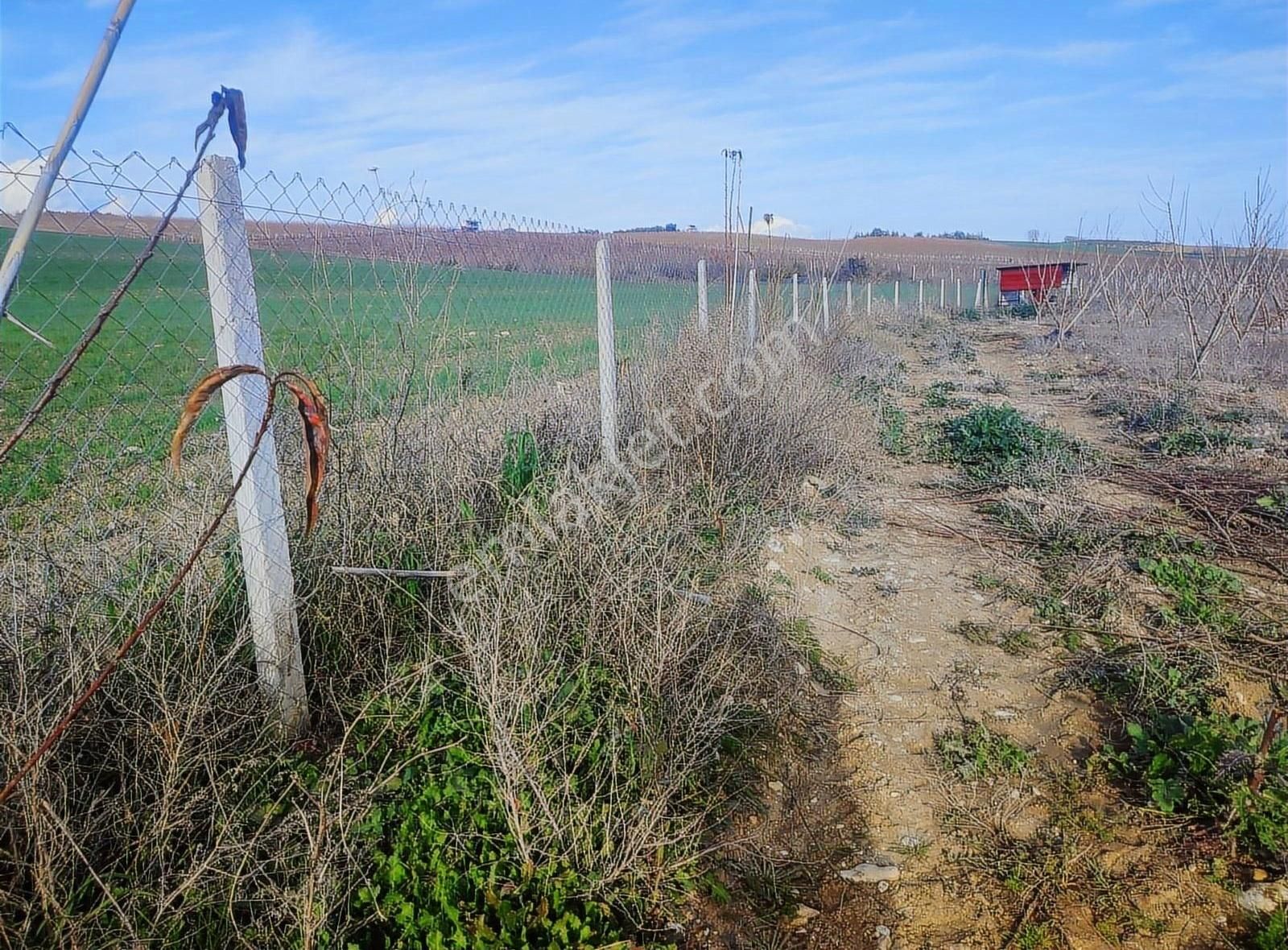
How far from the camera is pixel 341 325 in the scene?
10.1ft

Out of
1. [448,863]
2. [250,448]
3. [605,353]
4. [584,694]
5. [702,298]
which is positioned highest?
[702,298]

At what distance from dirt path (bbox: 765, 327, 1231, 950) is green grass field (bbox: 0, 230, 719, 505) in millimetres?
2064

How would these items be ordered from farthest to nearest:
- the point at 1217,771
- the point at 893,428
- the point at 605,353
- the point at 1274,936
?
the point at 893,428 → the point at 605,353 → the point at 1217,771 → the point at 1274,936

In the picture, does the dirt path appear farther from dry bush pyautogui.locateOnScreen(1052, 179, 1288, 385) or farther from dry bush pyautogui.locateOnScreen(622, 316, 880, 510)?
dry bush pyautogui.locateOnScreen(1052, 179, 1288, 385)

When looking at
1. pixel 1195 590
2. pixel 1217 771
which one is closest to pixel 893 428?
pixel 1195 590

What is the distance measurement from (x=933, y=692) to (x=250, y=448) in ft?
9.56

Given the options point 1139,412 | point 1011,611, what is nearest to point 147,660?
point 1011,611

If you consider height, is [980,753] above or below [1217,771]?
below

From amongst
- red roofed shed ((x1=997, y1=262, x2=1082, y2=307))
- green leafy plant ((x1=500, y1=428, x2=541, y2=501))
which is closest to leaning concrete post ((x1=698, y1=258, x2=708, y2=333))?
green leafy plant ((x1=500, y1=428, x2=541, y2=501))

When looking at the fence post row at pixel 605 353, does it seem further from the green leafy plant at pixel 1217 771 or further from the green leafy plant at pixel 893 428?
the green leafy plant at pixel 893 428

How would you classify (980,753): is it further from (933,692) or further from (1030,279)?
(1030,279)

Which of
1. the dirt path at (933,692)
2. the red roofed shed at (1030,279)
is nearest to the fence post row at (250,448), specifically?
the dirt path at (933,692)

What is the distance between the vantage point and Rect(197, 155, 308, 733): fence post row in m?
2.19

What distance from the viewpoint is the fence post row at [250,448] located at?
2.19 m
